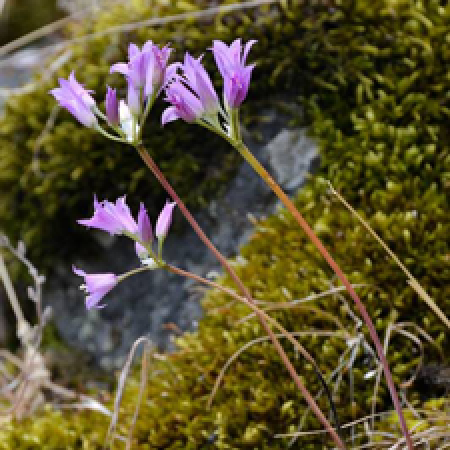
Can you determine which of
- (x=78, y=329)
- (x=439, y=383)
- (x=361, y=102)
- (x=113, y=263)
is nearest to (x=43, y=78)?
(x=113, y=263)

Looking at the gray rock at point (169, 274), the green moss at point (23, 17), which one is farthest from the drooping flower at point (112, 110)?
the green moss at point (23, 17)

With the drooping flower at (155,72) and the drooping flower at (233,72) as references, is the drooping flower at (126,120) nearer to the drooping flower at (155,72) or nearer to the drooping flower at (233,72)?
the drooping flower at (155,72)

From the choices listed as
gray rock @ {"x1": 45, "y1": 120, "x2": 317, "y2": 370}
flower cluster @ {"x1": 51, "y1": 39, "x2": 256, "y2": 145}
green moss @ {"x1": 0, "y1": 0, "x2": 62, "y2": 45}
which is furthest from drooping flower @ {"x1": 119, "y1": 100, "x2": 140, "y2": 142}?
green moss @ {"x1": 0, "y1": 0, "x2": 62, "y2": 45}

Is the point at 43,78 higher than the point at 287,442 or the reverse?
higher

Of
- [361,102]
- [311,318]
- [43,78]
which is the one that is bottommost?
[311,318]

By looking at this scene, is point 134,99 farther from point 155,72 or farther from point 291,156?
point 291,156

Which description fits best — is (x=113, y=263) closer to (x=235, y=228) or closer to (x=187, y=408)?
(x=235, y=228)

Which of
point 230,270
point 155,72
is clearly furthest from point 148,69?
point 230,270

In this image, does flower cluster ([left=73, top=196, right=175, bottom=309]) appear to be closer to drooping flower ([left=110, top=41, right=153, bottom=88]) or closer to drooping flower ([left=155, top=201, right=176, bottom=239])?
drooping flower ([left=155, top=201, right=176, bottom=239])
